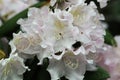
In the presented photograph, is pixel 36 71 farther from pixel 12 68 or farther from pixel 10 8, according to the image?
pixel 10 8

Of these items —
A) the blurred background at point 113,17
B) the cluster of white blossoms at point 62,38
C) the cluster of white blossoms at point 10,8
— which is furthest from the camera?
the blurred background at point 113,17

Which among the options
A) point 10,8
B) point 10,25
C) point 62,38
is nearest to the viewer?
point 62,38

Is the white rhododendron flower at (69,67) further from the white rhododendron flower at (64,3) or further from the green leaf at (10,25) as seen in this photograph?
the green leaf at (10,25)

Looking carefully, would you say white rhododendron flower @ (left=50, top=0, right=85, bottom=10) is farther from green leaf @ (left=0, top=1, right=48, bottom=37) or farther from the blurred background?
the blurred background

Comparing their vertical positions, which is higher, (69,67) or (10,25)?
(10,25)

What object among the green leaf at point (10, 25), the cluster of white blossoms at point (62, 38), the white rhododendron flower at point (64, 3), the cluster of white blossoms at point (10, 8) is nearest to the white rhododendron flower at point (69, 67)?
the cluster of white blossoms at point (62, 38)

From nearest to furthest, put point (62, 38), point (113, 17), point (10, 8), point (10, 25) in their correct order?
point (62, 38) < point (10, 25) < point (10, 8) < point (113, 17)

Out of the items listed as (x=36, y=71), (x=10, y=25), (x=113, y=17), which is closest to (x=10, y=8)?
(x=10, y=25)

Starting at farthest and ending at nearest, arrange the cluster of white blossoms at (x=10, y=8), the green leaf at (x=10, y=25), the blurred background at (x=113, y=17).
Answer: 1. the blurred background at (x=113, y=17)
2. the cluster of white blossoms at (x=10, y=8)
3. the green leaf at (x=10, y=25)
